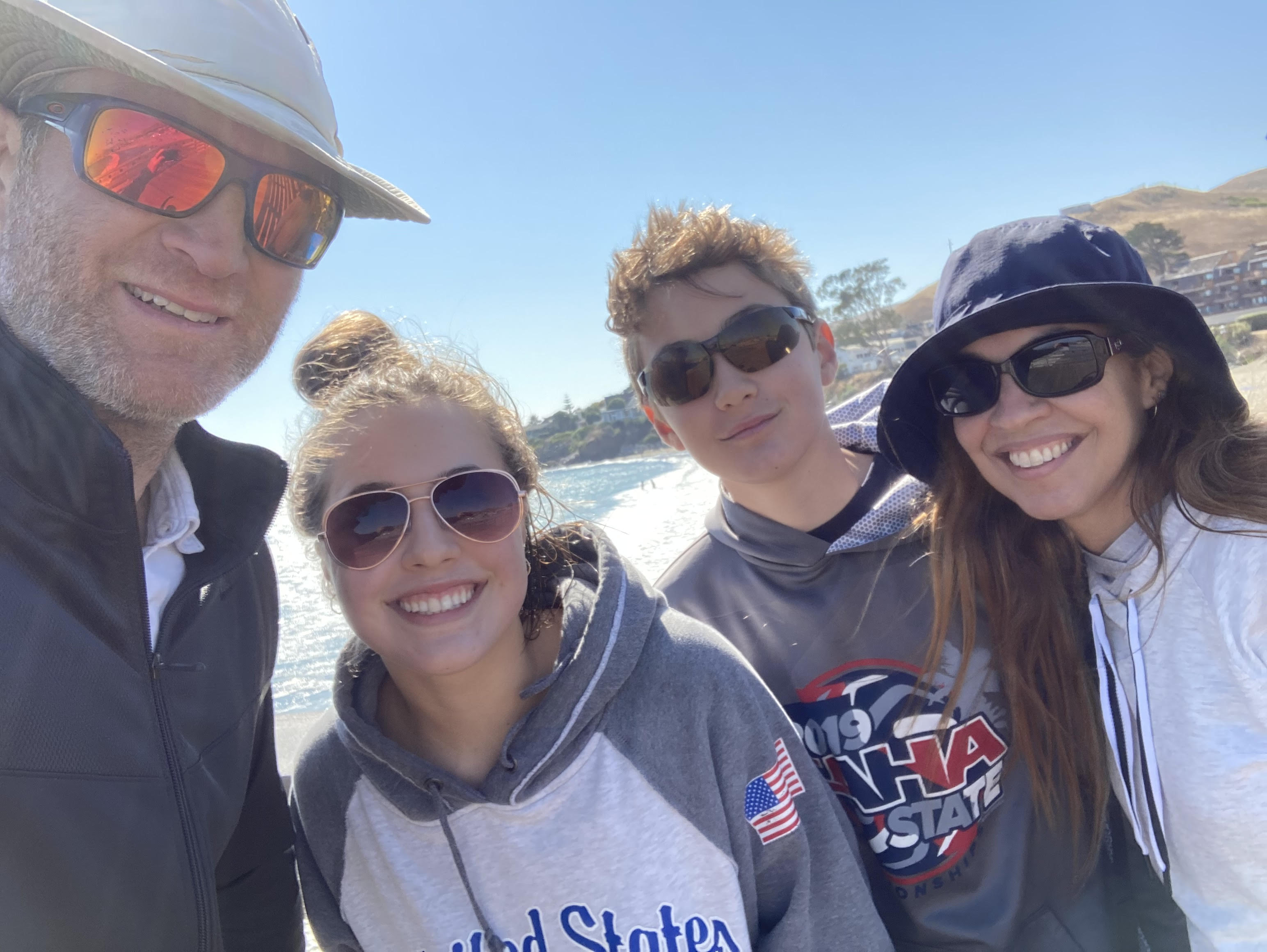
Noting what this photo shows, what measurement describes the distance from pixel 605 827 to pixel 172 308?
1185 millimetres

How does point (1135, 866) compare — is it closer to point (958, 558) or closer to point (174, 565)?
point (958, 558)

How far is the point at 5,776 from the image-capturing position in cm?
89

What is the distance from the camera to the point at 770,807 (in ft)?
4.14

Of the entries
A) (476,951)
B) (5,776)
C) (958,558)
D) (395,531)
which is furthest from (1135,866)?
(5,776)

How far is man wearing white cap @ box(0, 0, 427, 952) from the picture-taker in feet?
3.13

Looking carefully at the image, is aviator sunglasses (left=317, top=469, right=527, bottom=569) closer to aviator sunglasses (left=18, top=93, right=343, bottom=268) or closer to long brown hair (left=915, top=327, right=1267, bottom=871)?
aviator sunglasses (left=18, top=93, right=343, bottom=268)

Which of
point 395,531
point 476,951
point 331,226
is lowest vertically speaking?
point 476,951

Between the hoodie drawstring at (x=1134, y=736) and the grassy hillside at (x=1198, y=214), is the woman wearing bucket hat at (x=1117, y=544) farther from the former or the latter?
the grassy hillside at (x=1198, y=214)

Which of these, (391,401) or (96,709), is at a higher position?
(391,401)

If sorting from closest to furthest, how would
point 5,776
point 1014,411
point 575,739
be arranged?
point 5,776 → point 575,739 → point 1014,411

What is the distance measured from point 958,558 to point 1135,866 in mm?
775

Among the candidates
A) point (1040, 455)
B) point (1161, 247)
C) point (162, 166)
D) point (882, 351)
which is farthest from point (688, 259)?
point (882, 351)

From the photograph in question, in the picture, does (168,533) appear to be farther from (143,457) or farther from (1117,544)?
(1117,544)

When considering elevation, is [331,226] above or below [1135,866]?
above
